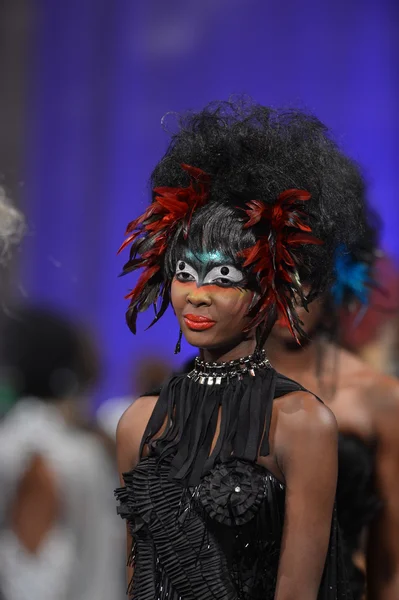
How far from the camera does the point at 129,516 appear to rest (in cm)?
163

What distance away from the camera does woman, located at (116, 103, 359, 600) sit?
1513 millimetres

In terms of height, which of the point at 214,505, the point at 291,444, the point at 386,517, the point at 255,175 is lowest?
the point at 386,517

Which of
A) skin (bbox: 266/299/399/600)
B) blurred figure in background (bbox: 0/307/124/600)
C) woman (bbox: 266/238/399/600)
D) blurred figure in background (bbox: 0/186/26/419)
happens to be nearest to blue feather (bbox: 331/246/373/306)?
woman (bbox: 266/238/399/600)

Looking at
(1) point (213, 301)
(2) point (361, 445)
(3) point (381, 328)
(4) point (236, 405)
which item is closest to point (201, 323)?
(1) point (213, 301)

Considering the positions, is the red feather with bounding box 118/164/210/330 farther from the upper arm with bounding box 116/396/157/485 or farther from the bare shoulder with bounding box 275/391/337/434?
the bare shoulder with bounding box 275/391/337/434

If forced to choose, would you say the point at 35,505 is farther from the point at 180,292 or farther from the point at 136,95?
the point at 136,95

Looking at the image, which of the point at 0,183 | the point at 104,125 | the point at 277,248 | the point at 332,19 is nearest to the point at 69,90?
the point at 104,125

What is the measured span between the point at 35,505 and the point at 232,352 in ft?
3.31

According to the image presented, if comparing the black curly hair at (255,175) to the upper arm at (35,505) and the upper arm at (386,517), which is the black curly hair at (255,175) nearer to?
the upper arm at (386,517)

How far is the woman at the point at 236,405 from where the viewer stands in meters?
1.51

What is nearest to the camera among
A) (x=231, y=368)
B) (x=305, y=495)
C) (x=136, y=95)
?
(x=305, y=495)

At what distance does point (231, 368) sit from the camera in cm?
161

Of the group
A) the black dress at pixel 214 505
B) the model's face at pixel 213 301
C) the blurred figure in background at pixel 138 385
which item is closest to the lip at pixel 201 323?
the model's face at pixel 213 301

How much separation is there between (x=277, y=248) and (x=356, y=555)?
91cm
